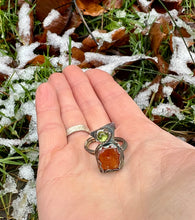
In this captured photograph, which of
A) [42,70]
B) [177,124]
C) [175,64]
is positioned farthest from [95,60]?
[177,124]

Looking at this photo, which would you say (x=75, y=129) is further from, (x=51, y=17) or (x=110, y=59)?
(x=51, y=17)

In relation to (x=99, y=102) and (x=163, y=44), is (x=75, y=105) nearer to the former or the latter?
(x=99, y=102)

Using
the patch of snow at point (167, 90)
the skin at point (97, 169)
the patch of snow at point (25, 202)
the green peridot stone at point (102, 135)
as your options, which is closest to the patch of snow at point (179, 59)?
the patch of snow at point (167, 90)

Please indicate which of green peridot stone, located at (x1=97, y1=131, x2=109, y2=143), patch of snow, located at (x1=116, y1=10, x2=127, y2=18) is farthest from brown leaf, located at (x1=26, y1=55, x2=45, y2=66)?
green peridot stone, located at (x1=97, y1=131, x2=109, y2=143)

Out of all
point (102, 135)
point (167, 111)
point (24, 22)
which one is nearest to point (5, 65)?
point (24, 22)

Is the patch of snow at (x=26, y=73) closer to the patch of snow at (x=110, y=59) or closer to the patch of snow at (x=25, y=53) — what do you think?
the patch of snow at (x=25, y=53)

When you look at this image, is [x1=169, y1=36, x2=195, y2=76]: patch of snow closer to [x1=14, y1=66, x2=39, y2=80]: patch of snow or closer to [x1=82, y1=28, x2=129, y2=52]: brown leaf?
[x1=82, y1=28, x2=129, y2=52]: brown leaf
